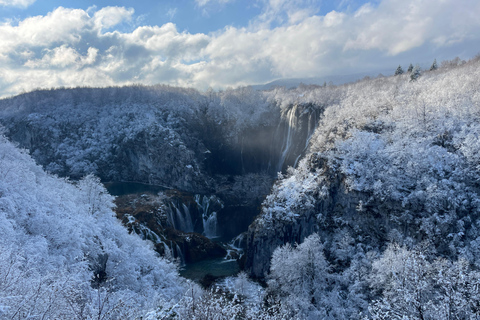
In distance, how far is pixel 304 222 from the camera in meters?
48.3

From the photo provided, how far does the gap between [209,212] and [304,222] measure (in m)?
41.6

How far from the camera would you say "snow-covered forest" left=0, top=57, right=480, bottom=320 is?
53.7 feet

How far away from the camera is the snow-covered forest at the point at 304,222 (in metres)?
16.4

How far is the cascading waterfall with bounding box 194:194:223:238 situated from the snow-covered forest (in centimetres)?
422

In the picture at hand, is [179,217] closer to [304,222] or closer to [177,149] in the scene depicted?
[177,149]

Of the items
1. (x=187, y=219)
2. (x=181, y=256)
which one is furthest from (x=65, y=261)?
(x=187, y=219)

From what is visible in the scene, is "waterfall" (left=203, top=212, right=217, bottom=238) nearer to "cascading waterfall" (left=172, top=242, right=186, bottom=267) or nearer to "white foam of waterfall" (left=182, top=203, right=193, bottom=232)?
"white foam of waterfall" (left=182, top=203, right=193, bottom=232)

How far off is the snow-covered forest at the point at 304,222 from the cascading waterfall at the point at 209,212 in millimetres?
4220

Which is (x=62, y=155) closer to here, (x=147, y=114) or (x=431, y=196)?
(x=147, y=114)

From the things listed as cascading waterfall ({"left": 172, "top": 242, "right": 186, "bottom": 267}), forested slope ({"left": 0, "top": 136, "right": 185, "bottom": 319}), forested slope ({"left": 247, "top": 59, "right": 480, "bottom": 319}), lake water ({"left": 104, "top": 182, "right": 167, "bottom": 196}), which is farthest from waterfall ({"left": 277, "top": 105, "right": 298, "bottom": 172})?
forested slope ({"left": 0, "top": 136, "right": 185, "bottom": 319})

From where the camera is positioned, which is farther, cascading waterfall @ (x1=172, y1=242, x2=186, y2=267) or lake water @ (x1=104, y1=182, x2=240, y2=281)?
cascading waterfall @ (x1=172, y1=242, x2=186, y2=267)

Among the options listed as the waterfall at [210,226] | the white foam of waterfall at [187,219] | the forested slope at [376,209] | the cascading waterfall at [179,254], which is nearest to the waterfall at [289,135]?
the waterfall at [210,226]

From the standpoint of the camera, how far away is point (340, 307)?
33.4m

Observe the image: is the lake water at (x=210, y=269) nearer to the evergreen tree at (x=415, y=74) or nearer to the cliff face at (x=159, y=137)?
the cliff face at (x=159, y=137)
